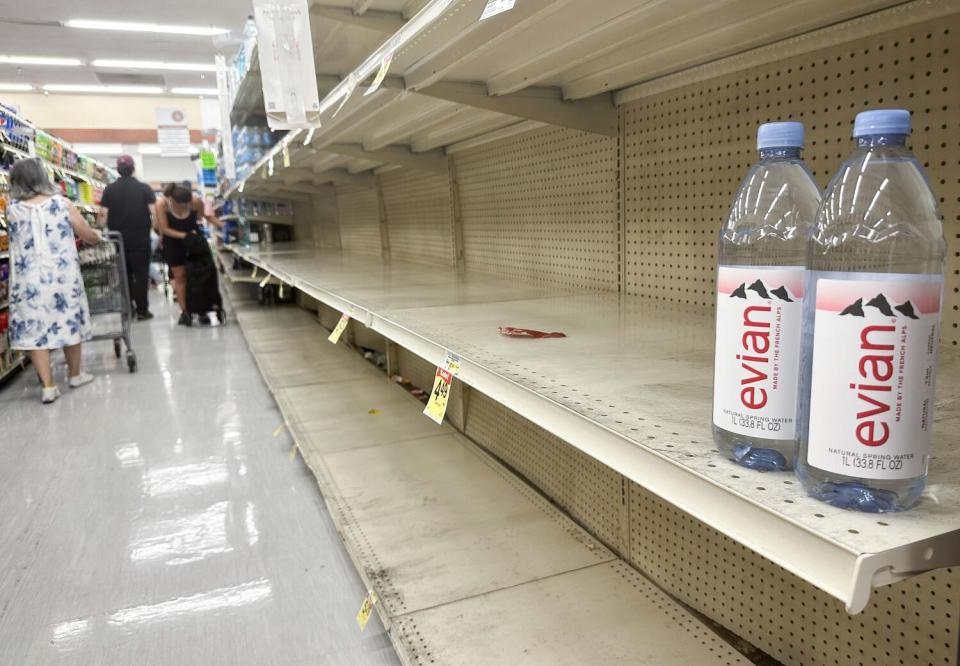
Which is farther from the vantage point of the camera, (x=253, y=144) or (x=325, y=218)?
(x=325, y=218)

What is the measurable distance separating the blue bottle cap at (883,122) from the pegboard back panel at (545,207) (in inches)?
53.1

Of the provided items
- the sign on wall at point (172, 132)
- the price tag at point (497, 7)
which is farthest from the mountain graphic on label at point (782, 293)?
the sign on wall at point (172, 132)

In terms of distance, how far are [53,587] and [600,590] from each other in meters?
1.57

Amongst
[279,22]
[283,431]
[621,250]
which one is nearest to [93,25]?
[283,431]

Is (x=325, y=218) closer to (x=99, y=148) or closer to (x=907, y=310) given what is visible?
(x=907, y=310)

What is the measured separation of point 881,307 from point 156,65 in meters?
12.7

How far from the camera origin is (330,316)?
5.64 meters

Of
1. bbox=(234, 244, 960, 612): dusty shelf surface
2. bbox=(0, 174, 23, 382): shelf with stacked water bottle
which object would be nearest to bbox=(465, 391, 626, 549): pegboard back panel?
bbox=(234, 244, 960, 612): dusty shelf surface

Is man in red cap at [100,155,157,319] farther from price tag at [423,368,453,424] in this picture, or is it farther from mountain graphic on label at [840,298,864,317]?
mountain graphic on label at [840,298,864,317]

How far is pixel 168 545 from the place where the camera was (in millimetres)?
2117

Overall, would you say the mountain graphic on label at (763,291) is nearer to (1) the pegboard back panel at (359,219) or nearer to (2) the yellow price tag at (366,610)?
(2) the yellow price tag at (366,610)

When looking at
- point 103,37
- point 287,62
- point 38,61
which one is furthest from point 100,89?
point 287,62

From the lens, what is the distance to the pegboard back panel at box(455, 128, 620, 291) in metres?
1.96

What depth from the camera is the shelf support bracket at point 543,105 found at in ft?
5.49
